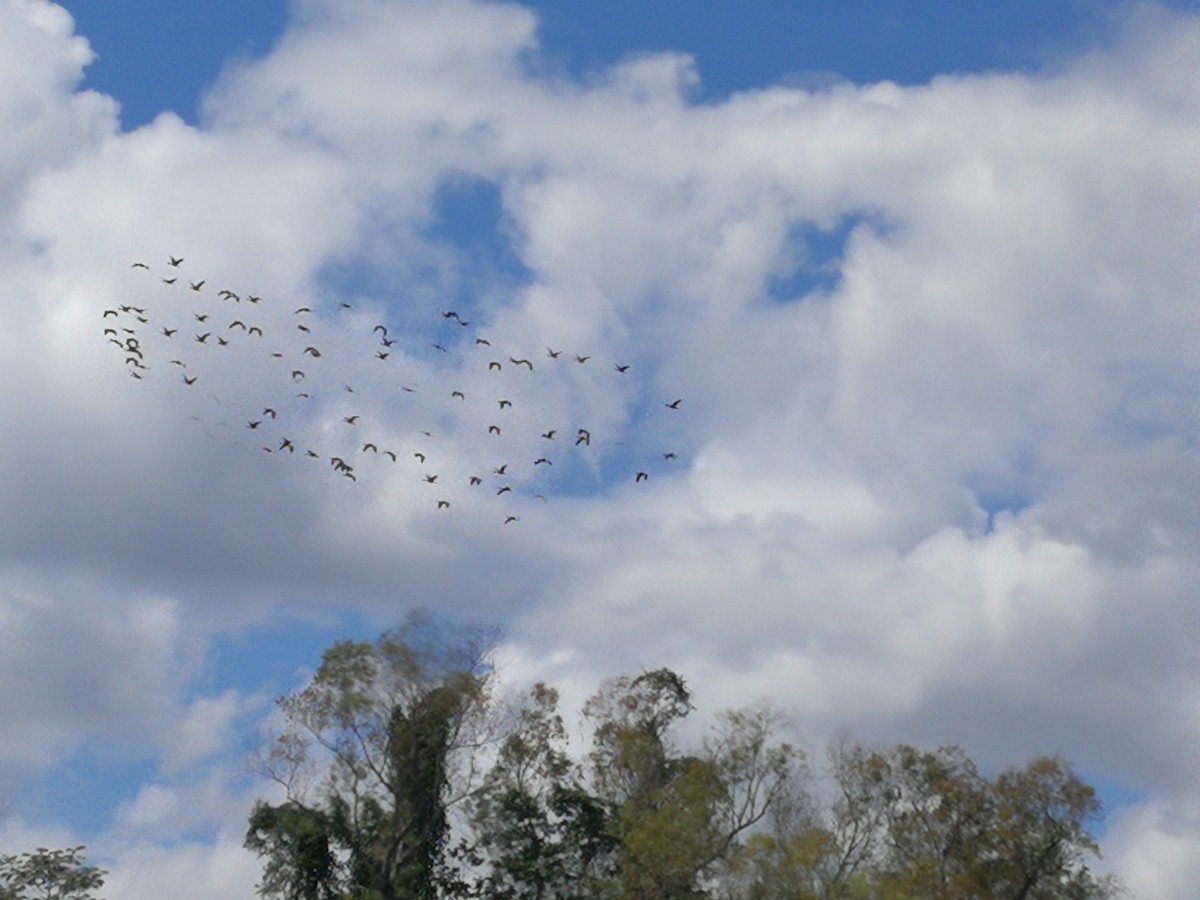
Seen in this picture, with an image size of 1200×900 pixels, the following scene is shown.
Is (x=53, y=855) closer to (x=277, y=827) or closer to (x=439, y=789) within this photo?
(x=277, y=827)

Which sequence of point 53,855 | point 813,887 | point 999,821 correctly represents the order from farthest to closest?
point 999,821, point 813,887, point 53,855

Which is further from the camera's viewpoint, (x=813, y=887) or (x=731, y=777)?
(x=731, y=777)

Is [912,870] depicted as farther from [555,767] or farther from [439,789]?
[439,789]

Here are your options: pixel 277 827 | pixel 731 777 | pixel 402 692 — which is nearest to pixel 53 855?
pixel 277 827

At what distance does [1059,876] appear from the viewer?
57.1m

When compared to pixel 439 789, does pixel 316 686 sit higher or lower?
higher

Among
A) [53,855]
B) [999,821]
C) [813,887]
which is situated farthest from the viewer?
[999,821]

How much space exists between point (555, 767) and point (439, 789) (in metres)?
4.96

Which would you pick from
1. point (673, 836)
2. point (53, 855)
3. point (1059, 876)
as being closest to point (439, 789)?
point (673, 836)

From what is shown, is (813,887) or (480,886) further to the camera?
(480,886)

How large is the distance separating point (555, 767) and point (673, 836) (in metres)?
7.32

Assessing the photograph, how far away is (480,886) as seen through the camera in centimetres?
5975

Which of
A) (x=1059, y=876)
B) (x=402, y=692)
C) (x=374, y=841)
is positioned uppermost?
(x=402, y=692)

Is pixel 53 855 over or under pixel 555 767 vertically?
under
